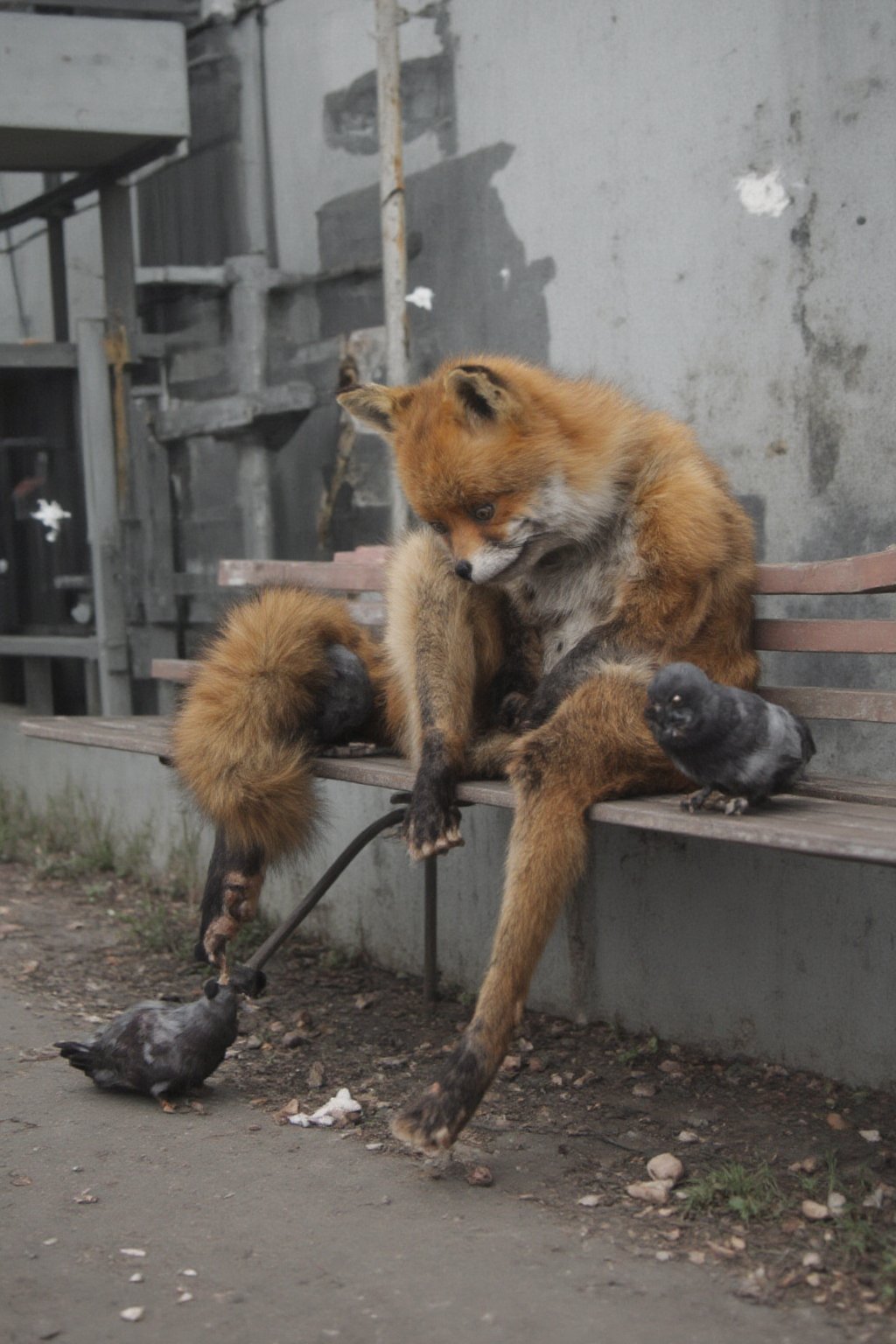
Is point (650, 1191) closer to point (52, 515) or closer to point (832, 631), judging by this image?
point (832, 631)

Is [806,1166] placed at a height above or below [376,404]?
below

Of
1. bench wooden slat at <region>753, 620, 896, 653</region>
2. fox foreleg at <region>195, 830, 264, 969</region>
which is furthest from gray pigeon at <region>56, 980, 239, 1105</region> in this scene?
bench wooden slat at <region>753, 620, 896, 653</region>

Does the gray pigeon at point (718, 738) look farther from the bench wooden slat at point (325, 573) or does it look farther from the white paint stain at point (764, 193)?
the white paint stain at point (764, 193)

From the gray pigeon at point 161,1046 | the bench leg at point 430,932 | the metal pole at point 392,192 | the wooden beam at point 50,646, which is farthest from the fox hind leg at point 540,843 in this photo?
the wooden beam at point 50,646

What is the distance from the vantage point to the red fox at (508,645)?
10.6 ft

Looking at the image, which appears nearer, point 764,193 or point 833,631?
point 833,631

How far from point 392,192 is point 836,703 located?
9.00 ft

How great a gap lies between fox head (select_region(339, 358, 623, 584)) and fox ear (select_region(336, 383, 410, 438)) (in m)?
0.14

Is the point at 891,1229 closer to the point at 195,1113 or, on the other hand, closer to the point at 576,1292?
the point at 576,1292

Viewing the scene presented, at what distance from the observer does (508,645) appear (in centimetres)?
A: 412

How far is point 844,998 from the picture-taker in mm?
3623

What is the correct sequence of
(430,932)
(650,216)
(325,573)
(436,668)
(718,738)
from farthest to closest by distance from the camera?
(325,573), (650,216), (430,932), (436,668), (718,738)

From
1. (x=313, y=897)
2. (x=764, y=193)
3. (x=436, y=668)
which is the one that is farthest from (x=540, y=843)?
(x=764, y=193)

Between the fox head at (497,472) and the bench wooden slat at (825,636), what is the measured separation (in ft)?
1.82
